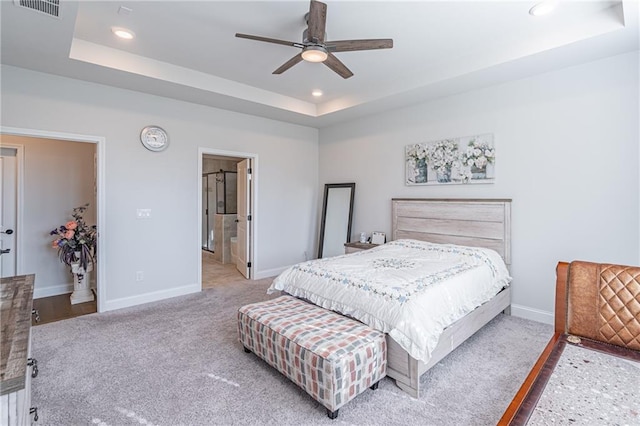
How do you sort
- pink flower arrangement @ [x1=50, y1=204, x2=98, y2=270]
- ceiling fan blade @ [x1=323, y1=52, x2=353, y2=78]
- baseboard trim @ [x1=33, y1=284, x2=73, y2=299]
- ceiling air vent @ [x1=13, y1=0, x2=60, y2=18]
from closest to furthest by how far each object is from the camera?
ceiling air vent @ [x1=13, y1=0, x2=60, y2=18]
ceiling fan blade @ [x1=323, y1=52, x2=353, y2=78]
pink flower arrangement @ [x1=50, y1=204, x2=98, y2=270]
baseboard trim @ [x1=33, y1=284, x2=73, y2=299]

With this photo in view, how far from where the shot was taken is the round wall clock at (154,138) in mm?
4062

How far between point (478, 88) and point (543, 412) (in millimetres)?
3725

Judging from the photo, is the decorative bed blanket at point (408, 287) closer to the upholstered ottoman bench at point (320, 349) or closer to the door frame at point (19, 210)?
the upholstered ottoman bench at point (320, 349)

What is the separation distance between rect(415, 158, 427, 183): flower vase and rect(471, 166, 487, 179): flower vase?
64 centimetres

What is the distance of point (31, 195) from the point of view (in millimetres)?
4246

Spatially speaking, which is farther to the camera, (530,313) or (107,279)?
(107,279)

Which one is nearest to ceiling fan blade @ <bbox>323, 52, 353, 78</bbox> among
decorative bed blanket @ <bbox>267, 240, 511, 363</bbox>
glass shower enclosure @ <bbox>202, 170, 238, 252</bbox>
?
decorative bed blanket @ <bbox>267, 240, 511, 363</bbox>

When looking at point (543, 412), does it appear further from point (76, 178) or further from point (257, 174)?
point (76, 178)

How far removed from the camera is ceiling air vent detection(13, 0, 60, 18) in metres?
2.17

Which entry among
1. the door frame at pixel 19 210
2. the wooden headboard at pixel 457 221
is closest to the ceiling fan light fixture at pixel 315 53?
the wooden headboard at pixel 457 221

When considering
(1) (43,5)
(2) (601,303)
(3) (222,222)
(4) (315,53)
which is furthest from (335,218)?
(1) (43,5)

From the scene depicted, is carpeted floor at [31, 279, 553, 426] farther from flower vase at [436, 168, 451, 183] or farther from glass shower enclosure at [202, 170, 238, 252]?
glass shower enclosure at [202, 170, 238, 252]

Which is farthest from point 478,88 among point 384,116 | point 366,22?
point 366,22

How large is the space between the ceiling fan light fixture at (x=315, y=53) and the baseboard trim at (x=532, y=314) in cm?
342
